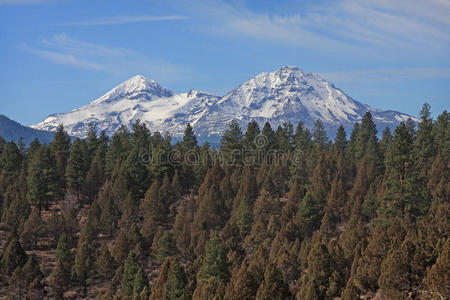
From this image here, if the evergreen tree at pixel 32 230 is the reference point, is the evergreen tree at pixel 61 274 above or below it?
below

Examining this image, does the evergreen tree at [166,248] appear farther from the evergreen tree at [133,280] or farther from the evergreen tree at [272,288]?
the evergreen tree at [272,288]

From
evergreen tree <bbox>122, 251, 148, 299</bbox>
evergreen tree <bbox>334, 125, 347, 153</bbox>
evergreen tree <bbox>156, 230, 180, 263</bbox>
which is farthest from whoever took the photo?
evergreen tree <bbox>334, 125, 347, 153</bbox>

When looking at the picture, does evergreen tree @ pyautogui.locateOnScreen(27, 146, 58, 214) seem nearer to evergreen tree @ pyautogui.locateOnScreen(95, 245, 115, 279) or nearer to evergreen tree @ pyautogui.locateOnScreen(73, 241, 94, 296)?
evergreen tree @ pyautogui.locateOnScreen(73, 241, 94, 296)

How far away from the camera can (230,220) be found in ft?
227

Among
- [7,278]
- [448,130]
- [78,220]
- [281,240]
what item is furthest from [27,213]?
[448,130]

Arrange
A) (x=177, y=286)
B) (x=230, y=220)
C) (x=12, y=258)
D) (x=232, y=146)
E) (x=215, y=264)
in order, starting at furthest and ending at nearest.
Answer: (x=232, y=146), (x=230, y=220), (x=12, y=258), (x=215, y=264), (x=177, y=286)

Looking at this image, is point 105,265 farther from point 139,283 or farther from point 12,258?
point 12,258

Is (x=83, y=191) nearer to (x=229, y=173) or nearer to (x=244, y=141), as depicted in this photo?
(x=229, y=173)

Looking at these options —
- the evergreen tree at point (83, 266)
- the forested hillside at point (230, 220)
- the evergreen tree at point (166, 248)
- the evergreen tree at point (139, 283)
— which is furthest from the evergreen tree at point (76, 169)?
the evergreen tree at point (139, 283)

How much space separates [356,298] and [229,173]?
54258mm

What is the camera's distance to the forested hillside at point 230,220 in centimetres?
3778

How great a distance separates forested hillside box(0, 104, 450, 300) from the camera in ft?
124

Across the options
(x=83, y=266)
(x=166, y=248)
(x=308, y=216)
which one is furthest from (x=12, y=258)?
(x=308, y=216)

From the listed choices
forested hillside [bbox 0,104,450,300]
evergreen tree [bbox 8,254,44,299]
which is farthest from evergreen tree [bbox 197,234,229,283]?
evergreen tree [bbox 8,254,44,299]
